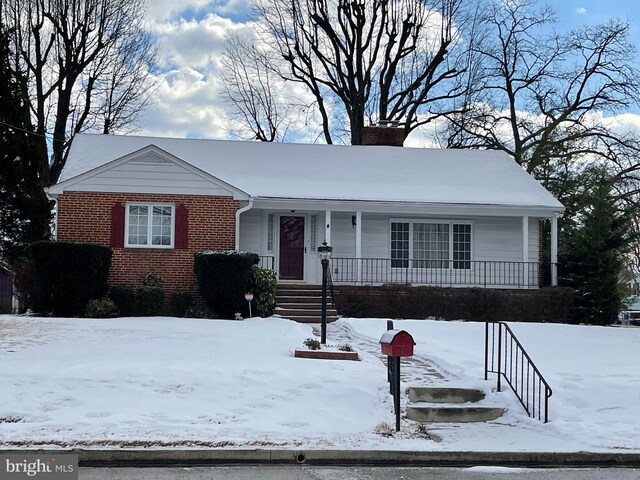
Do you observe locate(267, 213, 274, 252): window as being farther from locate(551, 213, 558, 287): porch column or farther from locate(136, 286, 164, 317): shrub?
locate(551, 213, 558, 287): porch column

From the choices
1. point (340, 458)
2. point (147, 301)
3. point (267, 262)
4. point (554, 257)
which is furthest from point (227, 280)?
point (554, 257)

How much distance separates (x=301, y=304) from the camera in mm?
17719

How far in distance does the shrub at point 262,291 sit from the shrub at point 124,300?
292cm

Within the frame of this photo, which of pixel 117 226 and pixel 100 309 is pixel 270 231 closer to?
pixel 117 226

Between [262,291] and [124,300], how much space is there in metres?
3.37

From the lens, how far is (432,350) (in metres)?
12.3

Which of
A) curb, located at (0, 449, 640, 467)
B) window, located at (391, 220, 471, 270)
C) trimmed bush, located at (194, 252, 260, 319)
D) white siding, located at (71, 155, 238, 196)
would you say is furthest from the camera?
window, located at (391, 220, 471, 270)

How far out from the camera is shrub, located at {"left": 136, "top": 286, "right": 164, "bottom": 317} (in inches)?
651

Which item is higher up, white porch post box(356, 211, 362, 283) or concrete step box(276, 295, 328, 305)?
white porch post box(356, 211, 362, 283)

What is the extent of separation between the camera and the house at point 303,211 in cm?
1753

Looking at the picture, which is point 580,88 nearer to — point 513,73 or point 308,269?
point 513,73

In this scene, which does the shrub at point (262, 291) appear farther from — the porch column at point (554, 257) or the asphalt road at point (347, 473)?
the asphalt road at point (347, 473)

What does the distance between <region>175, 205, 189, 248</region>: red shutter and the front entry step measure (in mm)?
2834

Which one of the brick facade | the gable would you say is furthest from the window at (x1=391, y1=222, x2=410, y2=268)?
the gable
